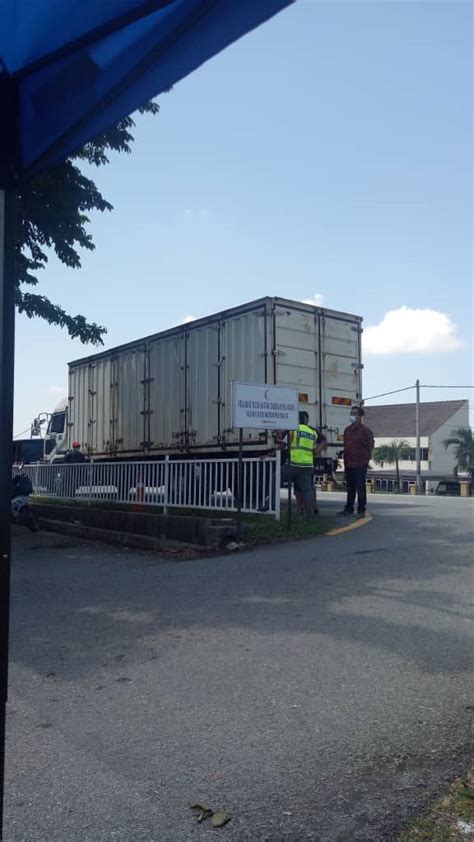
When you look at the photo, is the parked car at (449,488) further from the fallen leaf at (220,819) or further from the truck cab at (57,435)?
the fallen leaf at (220,819)

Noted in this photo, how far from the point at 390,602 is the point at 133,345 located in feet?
40.9

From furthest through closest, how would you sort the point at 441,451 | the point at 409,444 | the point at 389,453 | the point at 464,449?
the point at 441,451, the point at 409,444, the point at 389,453, the point at 464,449

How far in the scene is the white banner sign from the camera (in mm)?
10000

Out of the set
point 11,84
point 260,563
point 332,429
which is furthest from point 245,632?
point 332,429

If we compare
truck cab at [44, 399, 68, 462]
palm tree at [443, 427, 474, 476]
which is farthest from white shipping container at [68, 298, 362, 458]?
palm tree at [443, 427, 474, 476]

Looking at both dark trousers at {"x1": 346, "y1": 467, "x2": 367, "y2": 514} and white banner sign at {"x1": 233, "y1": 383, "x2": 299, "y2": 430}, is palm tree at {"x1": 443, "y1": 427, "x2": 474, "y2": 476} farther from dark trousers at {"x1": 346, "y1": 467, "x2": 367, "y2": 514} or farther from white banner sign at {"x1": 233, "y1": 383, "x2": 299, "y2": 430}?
white banner sign at {"x1": 233, "y1": 383, "x2": 299, "y2": 430}

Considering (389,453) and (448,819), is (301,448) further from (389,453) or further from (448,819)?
(389,453)

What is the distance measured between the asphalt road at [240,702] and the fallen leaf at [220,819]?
0.11ft

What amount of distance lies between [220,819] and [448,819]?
0.90m

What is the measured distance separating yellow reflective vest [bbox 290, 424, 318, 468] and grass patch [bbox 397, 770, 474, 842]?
818 centimetres

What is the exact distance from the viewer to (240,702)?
12.8 feet

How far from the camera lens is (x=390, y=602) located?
604 cm

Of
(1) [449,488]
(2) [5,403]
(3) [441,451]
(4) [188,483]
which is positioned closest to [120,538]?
(4) [188,483]

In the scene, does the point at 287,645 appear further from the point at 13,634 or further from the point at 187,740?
the point at 13,634
